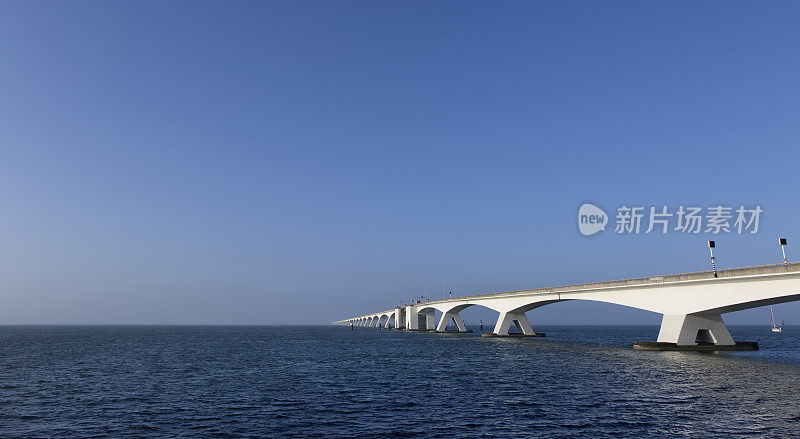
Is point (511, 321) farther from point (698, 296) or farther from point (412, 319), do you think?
point (412, 319)

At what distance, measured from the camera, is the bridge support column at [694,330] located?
5878 centimetres

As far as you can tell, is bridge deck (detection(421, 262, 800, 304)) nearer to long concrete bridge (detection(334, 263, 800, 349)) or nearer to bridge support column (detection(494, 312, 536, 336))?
long concrete bridge (detection(334, 263, 800, 349))

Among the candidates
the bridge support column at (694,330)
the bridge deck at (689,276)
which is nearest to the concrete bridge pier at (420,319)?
the bridge deck at (689,276)

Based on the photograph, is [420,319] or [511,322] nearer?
[511,322]

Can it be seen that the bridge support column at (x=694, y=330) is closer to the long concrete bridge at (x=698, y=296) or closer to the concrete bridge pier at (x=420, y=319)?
the long concrete bridge at (x=698, y=296)

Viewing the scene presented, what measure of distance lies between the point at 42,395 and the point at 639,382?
42.6 metres

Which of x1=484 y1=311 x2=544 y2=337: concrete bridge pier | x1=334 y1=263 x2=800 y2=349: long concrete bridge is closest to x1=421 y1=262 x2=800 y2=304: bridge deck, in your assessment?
x1=334 y1=263 x2=800 y2=349: long concrete bridge

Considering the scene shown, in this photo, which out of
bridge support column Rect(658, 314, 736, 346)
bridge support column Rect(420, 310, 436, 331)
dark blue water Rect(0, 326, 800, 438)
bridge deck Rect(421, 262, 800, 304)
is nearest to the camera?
dark blue water Rect(0, 326, 800, 438)

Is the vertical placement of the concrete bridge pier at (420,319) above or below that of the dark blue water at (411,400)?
below

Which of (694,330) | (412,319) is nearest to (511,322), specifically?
(694,330)

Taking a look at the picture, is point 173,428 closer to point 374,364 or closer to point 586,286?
point 374,364

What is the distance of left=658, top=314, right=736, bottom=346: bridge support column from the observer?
58.8m

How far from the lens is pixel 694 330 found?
5912 centimetres

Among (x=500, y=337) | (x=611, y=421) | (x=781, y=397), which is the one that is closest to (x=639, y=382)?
(x=781, y=397)
